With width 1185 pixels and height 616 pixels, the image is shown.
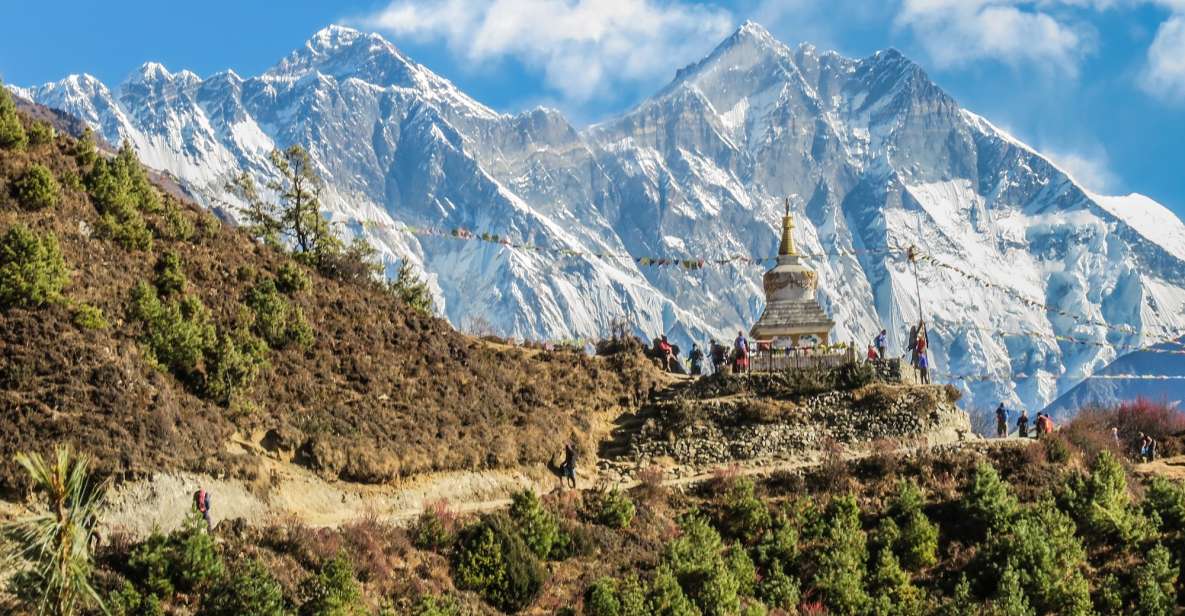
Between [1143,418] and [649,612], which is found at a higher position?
[1143,418]

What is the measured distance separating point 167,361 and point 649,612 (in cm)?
1610

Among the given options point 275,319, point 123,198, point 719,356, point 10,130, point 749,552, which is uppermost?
point 10,130

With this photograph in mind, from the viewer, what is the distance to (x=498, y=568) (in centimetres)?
3112

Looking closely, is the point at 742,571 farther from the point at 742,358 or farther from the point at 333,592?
the point at 742,358

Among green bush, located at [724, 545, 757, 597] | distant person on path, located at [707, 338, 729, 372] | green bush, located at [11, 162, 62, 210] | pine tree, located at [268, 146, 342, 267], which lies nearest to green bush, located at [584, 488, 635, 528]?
green bush, located at [724, 545, 757, 597]

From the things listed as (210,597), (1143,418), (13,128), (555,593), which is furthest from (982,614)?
(13,128)

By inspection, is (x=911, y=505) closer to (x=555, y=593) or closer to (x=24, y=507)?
(x=555, y=593)

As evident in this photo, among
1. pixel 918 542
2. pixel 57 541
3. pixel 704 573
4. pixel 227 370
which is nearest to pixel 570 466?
pixel 704 573

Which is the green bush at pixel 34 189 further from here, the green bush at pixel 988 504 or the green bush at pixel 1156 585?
the green bush at pixel 1156 585

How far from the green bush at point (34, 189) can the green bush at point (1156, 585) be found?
34.0m

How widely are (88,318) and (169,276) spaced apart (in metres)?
5.22

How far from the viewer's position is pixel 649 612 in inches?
1166

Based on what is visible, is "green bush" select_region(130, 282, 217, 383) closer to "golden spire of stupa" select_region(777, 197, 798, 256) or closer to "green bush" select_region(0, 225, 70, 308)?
"green bush" select_region(0, 225, 70, 308)

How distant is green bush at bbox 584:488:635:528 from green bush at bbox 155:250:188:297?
14903mm
